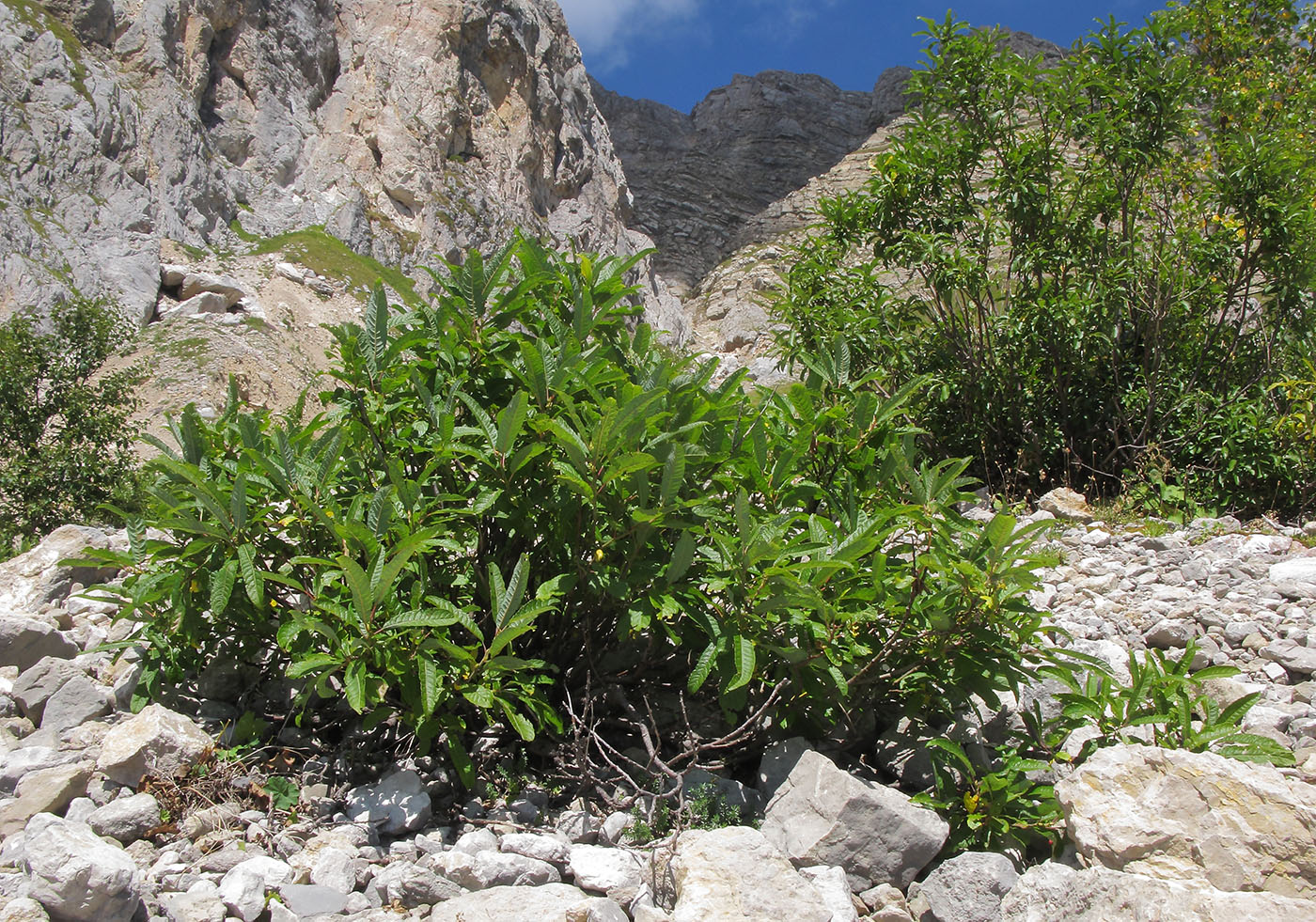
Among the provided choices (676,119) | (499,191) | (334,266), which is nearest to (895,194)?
(334,266)

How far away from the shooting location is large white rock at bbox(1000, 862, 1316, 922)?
2.00 meters

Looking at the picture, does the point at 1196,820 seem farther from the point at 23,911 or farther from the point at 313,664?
the point at 23,911

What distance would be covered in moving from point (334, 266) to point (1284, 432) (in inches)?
961

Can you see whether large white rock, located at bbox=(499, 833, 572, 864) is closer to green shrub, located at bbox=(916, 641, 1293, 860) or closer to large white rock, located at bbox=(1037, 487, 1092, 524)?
green shrub, located at bbox=(916, 641, 1293, 860)

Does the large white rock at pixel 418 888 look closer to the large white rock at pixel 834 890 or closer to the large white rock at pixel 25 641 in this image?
the large white rock at pixel 834 890

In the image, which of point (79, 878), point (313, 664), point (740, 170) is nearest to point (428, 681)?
point (313, 664)

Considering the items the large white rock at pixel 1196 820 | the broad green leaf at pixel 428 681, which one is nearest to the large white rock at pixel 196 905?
the broad green leaf at pixel 428 681

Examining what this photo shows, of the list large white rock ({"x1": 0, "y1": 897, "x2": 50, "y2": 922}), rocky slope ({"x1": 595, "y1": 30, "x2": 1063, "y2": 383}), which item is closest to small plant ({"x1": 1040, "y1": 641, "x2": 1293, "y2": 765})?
large white rock ({"x1": 0, "y1": 897, "x2": 50, "y2": 922})

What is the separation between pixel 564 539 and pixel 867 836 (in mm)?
1397

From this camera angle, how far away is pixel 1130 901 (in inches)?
81.9

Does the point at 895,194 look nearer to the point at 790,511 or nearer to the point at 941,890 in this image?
the point at 790,511

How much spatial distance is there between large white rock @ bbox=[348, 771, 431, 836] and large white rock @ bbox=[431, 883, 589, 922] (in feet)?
2.07

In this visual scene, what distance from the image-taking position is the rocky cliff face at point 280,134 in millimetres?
19344

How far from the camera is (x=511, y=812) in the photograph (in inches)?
121
